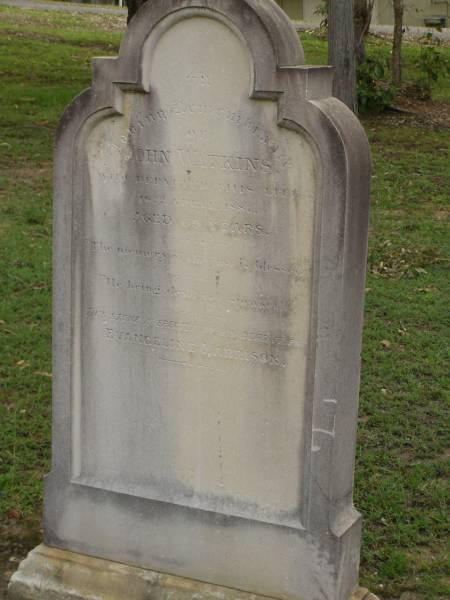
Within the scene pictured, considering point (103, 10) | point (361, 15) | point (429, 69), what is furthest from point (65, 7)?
point (429, 69)

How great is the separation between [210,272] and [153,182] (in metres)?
0.47

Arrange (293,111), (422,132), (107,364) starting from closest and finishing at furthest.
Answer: (293,111) → (107,364) → (422,132)

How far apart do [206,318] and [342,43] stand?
9618mm

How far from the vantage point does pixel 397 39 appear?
17.4 meters

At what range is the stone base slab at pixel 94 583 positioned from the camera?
5.02 meters

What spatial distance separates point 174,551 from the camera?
5.10m

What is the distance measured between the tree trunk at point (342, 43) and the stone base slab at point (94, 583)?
9463 millimetres

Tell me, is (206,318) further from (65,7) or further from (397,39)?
(65,7)

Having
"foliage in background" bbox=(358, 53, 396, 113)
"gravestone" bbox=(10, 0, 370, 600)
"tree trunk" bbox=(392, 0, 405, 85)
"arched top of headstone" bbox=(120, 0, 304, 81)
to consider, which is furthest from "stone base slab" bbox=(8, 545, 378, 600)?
"tree trunk" bbox=(392, 0, 405, 85)

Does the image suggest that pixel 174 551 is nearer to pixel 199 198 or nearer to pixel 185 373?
pixel 185 373

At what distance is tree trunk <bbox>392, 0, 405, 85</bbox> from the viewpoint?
17.2 metres

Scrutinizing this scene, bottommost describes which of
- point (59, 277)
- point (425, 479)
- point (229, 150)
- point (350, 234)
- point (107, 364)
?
point (425, 479)

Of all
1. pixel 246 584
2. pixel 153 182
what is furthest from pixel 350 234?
pixel 246 584

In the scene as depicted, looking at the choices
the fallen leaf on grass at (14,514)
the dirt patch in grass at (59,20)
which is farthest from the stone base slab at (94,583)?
the dirt patch in grass at (59,20)
